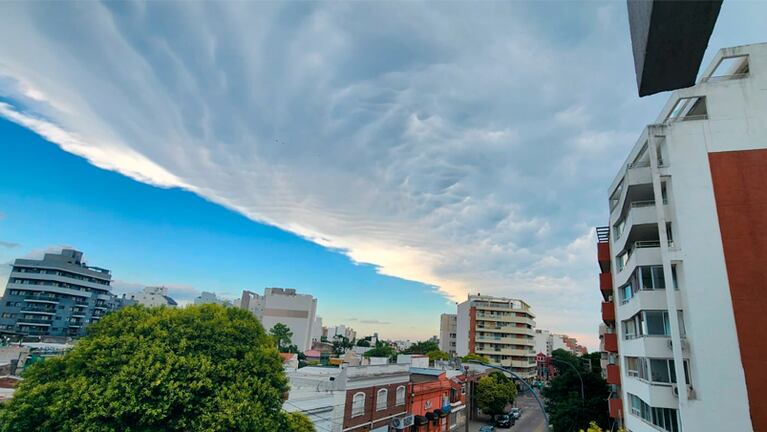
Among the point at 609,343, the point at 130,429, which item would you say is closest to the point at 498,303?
the point at 609,343

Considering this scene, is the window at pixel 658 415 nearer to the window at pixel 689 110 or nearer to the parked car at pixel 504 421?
the window at pixel 689 110

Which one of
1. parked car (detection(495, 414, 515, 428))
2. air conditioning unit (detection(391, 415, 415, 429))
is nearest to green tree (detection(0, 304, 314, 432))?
air conditioning unit (detection(391, 415, 415, 429))

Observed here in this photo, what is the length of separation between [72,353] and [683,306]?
25911mm

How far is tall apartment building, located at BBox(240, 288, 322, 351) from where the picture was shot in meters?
113

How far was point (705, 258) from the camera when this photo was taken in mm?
19203

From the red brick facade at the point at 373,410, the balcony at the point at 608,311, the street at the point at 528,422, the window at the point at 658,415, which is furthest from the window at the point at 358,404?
the street at the point at 528,422

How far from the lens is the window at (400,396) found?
33.5m

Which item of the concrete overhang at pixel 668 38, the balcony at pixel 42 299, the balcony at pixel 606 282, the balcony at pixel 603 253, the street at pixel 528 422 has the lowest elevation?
the street at pixel 528 422

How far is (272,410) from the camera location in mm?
19156

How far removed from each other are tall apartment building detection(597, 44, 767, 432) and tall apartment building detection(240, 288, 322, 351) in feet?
322

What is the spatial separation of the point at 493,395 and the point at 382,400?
24223mm

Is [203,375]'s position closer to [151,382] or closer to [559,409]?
[151,382]

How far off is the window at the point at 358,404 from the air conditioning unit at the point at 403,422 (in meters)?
4.36

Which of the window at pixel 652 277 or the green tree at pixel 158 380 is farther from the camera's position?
the window at pixel 652 277
